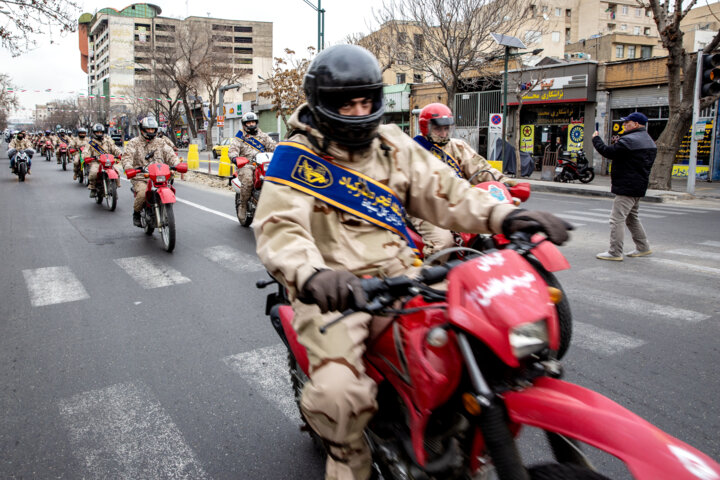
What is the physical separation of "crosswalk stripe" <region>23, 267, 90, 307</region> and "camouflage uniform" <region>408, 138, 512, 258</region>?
3681mm

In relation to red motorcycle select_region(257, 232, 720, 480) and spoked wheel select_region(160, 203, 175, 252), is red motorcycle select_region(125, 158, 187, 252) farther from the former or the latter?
red motorcycle select_region(257, 232, 720, 480)

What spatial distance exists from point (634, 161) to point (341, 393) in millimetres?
6856

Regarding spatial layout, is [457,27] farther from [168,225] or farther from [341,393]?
[341,393]

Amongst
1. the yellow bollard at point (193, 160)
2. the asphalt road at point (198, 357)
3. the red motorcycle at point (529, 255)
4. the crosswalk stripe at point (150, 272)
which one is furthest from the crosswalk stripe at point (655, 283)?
the yellow bollard at point (193, 160)

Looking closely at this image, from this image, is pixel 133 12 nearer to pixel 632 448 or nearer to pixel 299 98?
pixel 299 98

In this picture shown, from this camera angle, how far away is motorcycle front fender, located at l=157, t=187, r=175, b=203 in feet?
27.5

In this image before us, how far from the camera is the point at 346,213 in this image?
A: 2441mm

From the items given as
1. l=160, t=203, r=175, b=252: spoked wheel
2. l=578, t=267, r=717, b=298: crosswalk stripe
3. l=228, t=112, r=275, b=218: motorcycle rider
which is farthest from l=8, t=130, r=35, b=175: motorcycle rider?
l=578, t=267, r=717, b=298: crosswalk stripe

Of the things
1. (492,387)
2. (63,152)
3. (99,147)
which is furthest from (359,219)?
(63,152)

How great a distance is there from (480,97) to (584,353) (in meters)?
28.2

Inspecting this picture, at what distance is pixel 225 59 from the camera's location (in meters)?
44.6

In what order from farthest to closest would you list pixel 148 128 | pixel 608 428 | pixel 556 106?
pixel 556 106 < pixel 148 128 < pixel 608 428

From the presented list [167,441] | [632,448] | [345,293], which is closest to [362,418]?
[345,293]

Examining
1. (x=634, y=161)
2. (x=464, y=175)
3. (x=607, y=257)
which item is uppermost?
(x=634, y=161)
